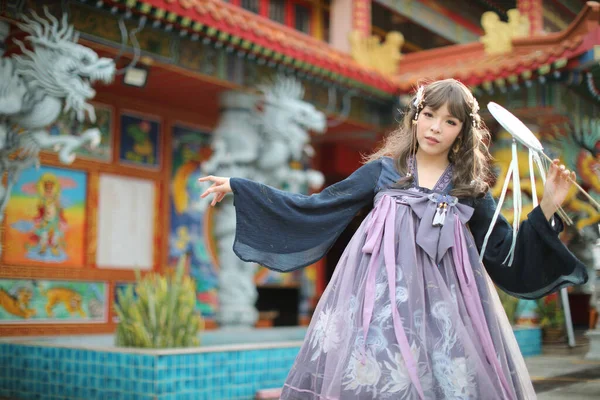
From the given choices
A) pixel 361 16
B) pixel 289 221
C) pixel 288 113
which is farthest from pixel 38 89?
pixel 361 16

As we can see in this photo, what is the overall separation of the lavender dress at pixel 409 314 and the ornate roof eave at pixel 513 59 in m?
6.53

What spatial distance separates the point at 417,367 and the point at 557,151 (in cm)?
552

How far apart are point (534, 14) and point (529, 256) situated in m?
9.83

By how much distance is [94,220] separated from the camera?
9109 mm

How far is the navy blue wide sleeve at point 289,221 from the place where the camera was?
3.24m

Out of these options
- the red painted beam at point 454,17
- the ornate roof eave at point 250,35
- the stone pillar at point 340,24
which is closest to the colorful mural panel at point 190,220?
the ornate roof eave at point 250,35

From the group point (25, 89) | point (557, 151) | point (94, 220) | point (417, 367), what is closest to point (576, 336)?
point (557, 151)

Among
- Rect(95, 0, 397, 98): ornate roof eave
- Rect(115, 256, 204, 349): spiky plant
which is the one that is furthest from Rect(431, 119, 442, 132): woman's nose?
Rect(95, 0, 397, 98): ornate roof eave

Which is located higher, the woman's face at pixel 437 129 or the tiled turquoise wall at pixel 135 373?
the woman's face at pixel 437 129

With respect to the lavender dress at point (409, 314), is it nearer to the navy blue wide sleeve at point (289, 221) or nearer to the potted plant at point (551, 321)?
the navy blue wide sleeve at point (289, 221)

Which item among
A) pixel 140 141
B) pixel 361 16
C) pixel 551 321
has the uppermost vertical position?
pixel 361 16

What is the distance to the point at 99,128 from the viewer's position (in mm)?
9125

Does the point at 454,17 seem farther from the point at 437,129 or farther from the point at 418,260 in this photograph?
the point at 418,260

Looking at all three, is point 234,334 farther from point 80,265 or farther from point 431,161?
point 431,161
